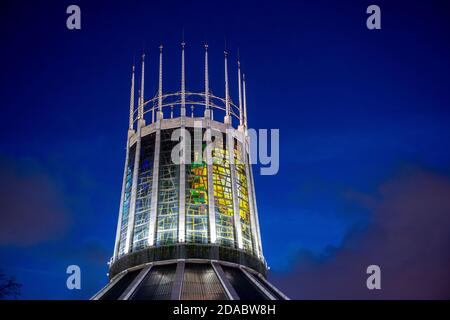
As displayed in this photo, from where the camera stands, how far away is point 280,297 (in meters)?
71.6

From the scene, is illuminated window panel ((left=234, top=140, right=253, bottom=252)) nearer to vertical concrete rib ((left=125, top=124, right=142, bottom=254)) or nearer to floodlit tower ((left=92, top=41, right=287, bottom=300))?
floodlit tower ((left=92, top=41, right=287, bottom=300))

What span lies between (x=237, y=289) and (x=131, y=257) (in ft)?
56.2

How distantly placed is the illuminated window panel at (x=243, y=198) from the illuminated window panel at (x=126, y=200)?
616 inches

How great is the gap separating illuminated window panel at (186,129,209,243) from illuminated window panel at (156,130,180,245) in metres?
1.61

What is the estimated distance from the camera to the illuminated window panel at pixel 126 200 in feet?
276

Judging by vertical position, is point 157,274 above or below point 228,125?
below

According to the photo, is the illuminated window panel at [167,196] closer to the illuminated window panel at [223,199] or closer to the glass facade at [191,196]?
the glass facade at [191,196]

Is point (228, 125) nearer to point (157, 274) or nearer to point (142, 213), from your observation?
point (142, 213)

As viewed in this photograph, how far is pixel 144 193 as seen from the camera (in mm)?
85438

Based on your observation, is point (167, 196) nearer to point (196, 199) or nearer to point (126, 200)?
point (196, 199)

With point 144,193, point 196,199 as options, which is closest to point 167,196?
point 144,193

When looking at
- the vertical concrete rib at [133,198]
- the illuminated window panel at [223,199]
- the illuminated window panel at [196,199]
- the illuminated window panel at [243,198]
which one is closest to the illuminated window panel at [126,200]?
the vertical concrete rib at [133,198]
